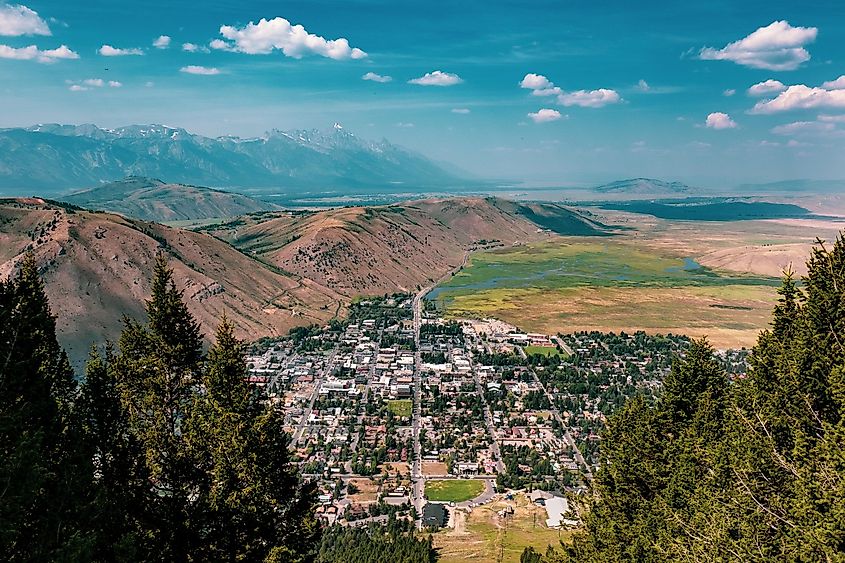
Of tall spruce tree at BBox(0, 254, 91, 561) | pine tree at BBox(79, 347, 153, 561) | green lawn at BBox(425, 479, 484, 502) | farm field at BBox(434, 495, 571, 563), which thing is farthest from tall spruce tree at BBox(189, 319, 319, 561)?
green lawn at BBox(425, 479, 484, 502)

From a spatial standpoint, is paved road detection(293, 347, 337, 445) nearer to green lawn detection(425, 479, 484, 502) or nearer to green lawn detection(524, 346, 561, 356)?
green lawn detection(425, 479, 484, 502)

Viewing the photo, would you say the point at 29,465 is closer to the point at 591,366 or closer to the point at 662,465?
the point at 662,465

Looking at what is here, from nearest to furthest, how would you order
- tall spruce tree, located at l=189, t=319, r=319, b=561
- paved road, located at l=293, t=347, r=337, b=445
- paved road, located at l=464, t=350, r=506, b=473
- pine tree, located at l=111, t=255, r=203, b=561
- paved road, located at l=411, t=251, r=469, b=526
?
tall spruce tree, located at l=189, t=319, r=319, b=561 < pine tree, located at l=111, t=255, r=203, b=561 < paved road, located at l=411, t=251, r=469, b=526 < paved road, located at l=464, t=350, r=506, b=473 < paved road, located at l=293, t=347, r=337, b=445

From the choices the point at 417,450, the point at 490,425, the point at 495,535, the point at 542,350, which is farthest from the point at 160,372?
the point at 542,350

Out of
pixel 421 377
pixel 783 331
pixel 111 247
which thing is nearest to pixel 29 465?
pixel 783 331

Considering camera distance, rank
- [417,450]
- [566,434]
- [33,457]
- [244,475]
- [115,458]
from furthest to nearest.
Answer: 1. [566,434]
2. [417,450]
3. [244,475]
4. [115,458]
5. [33,457]

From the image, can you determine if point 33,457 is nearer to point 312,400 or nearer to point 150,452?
point 150,452
